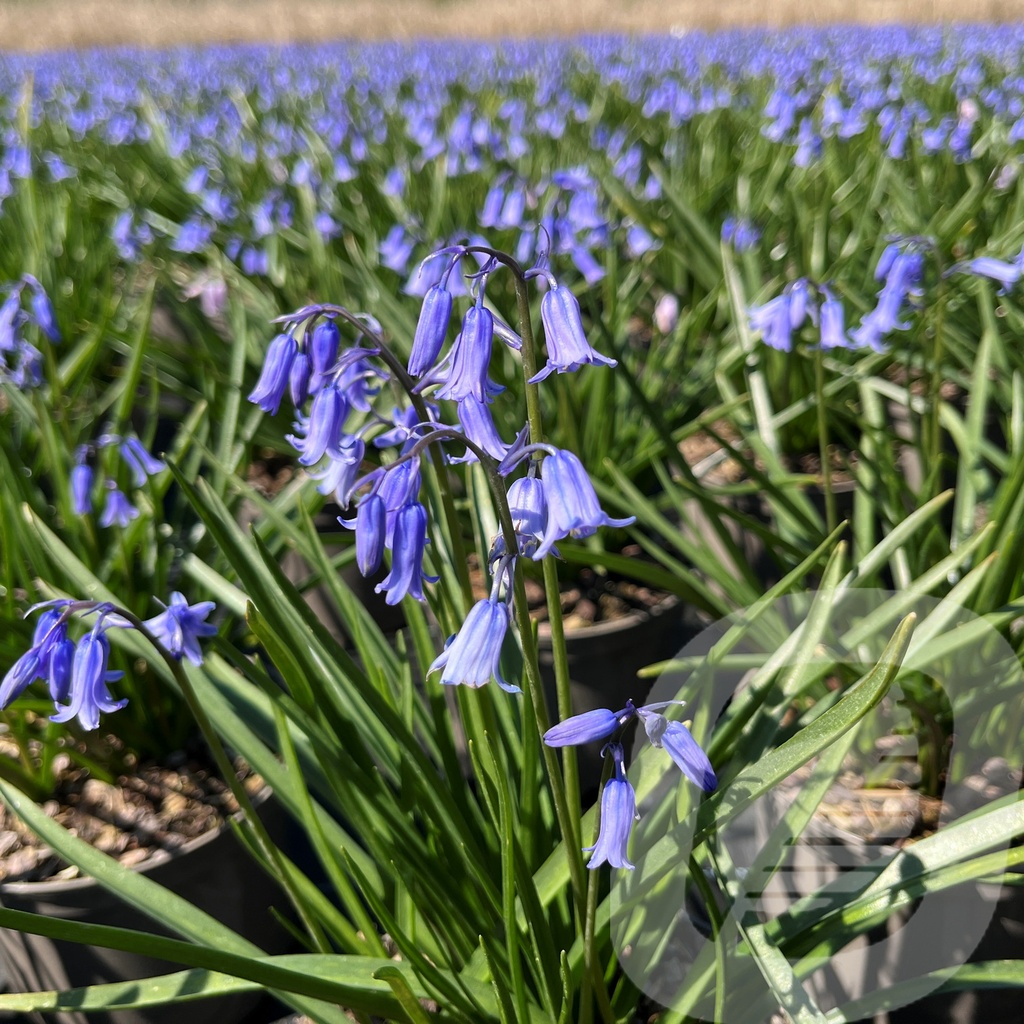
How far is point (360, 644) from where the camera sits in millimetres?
1612

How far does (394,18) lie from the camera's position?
2467 centimetres

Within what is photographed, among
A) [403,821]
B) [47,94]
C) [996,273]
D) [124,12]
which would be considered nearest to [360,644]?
[403,821]

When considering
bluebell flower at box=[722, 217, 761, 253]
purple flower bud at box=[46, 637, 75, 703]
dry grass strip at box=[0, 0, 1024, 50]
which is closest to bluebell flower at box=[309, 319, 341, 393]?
purple flower bud at box=[46, 637, 75, 703]

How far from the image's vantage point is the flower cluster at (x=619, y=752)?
36.0 inches

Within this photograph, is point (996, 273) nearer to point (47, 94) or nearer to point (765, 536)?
point (765, 536)

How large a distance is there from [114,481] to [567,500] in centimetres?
167

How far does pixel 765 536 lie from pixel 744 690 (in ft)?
1.55

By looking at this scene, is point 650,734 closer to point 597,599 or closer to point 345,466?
point 345,466

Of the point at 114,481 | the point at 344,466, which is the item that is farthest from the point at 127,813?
the point at 344,466

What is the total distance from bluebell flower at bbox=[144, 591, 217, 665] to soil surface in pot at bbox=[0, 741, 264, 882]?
1.84 ft

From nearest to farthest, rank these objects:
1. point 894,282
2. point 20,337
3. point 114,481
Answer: point 894,282 < point 114,481 < point 20,337

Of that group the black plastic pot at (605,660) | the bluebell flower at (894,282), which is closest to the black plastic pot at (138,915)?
the black plastic pot at (605,660)

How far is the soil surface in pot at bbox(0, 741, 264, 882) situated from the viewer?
70.3 inches

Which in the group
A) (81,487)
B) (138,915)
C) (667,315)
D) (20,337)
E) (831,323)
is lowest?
(138,915)
